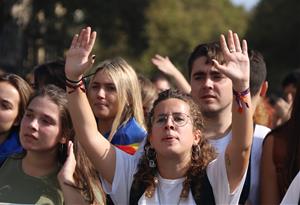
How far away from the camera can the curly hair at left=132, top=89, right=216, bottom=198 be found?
375 centimetres

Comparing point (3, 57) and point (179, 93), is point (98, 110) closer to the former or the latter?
point (179, 93)

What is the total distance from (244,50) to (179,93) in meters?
0.48

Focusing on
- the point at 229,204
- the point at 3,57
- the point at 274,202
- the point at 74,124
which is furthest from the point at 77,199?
the point at 3,57

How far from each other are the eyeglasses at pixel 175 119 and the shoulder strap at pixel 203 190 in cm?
30

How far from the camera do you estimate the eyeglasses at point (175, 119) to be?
3816 millimetres

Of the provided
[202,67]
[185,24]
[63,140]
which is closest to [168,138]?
[63,140]

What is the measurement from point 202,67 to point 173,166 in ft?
3.35

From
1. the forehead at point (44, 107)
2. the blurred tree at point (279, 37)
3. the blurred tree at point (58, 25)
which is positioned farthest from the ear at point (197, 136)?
the blurred tree at point (279, 37)

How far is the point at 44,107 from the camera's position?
13.3 feet

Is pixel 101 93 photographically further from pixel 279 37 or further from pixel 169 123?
pixel 279 37

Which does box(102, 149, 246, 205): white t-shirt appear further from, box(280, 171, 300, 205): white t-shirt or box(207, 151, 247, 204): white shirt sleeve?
box(280, 171, 300, 205): white t-shirt

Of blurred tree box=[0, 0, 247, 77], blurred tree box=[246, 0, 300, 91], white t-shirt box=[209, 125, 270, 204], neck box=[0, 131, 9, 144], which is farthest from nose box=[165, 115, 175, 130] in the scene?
blurred tree box=[246, 0, 300, 91]

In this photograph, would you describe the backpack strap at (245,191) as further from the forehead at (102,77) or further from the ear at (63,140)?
the forehead at (102,77)

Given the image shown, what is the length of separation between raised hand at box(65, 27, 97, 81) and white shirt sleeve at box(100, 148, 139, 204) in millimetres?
490
